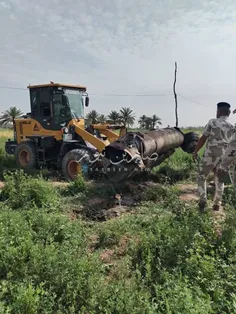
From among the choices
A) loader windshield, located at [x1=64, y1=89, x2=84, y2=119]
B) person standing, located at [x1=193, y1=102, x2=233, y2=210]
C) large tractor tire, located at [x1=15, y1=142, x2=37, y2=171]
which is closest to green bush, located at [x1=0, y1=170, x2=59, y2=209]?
person standing, located at [x1=193, y1=102, x2=233, y2=210]

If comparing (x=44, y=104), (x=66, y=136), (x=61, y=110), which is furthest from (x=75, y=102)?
(x=66, y=136)

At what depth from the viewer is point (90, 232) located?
427 centimetres

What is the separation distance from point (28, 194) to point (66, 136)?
345cm

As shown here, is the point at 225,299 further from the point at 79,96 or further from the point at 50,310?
the point at 79,96

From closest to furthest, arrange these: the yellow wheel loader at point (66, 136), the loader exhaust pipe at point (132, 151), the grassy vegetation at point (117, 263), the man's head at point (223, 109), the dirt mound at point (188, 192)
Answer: the grassy vegetation at point (117, 263)
the man's head at point (223, 109)
the loader exhaust pipe at point (132, 151)
the dirt mound at point (188, 192)
the yellow wheel loader at point (66, 136)

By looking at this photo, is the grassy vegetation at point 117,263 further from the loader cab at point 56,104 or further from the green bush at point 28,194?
the loader cab at point 56,104

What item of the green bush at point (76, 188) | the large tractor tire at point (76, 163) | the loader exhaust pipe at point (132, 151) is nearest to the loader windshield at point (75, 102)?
the large tractor tire at point (76, 163)

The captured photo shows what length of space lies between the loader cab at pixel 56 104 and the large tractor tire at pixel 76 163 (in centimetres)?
143

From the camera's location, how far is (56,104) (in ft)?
28.9

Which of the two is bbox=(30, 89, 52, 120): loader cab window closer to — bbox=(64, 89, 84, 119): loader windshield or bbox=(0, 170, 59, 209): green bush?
bbox=(64, 89, 84, 119): loader windshield

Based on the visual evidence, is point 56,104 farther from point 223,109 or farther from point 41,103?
point 223,109

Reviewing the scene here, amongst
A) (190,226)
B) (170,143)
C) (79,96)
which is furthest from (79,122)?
(190,226)

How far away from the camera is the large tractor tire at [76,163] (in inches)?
295

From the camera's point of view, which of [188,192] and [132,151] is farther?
[188,192]
